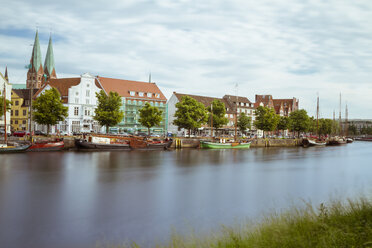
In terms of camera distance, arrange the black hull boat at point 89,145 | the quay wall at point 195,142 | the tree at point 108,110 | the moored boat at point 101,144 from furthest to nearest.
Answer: the tree at point 108,110, the quay wall at point 195,142, the moored boat at point 101,144, the black hull boat at point 89,145

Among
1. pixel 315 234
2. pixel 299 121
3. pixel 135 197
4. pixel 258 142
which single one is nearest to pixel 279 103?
pixel 299 121

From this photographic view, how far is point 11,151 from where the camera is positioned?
50594 millimetres

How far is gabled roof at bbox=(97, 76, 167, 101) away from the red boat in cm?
4315

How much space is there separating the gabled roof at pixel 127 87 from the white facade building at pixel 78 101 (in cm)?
497

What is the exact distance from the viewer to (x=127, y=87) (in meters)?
105

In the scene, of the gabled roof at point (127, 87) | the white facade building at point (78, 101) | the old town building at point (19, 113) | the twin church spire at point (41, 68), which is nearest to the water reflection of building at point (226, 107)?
the gabled roof at point (127, 87)

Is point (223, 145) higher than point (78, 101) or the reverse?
the reverse

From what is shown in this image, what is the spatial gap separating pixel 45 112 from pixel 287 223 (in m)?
→ 56.6

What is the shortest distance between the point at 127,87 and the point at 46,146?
5200 centimetres

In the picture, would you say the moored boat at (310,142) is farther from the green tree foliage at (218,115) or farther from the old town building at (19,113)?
the old town building at (19,113)

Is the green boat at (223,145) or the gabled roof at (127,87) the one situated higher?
the gabled roof at (127,87)

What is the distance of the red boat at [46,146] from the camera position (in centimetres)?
5444

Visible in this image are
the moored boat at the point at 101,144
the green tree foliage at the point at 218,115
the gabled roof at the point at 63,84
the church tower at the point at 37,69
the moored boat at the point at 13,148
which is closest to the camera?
the moored boat at the point at 13,148

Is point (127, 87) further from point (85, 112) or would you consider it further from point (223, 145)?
point (223, 145)
